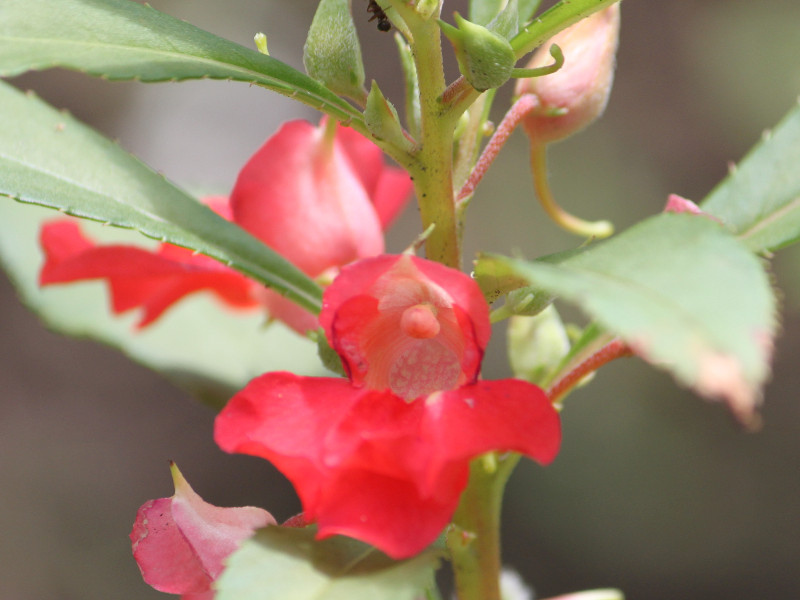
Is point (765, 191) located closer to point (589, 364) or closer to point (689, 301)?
point (589, 364)

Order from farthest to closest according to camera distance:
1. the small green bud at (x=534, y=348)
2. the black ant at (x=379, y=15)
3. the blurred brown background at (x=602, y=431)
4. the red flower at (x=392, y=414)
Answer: the blurred brown background at (x=602, y=431) < the small green bud at (x=534, y=348) < the black ant at (x=379, y=15) < the red flower at (x=392, y=414)

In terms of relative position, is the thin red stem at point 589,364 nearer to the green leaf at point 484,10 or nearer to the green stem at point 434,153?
the green stem at point 434,153

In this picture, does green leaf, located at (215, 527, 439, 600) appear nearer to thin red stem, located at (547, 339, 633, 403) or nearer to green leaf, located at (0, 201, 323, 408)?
thin red stem, located at (547, 339, 633, 403)

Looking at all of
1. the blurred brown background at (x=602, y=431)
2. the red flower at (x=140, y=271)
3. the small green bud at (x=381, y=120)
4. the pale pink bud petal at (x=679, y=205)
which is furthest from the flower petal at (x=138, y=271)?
the blurred brown background at (x=602, y=431)

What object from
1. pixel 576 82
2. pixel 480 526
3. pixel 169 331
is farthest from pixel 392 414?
pixel 169 331

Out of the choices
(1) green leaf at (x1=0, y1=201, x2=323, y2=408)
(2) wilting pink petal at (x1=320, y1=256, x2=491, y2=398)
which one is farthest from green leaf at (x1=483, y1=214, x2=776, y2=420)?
(1) green leaf at (x1=0, y1=201, x2=323, y2=408)
